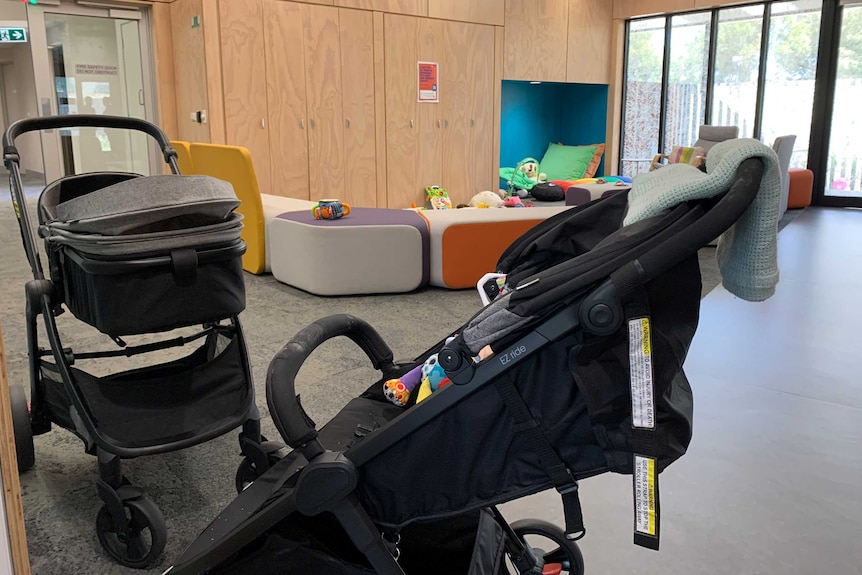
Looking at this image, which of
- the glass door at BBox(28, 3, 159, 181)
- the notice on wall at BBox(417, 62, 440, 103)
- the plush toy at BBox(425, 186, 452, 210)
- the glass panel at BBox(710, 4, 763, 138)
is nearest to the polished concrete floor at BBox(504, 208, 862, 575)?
the plush toy at BBox(425, 186, 452, 210)

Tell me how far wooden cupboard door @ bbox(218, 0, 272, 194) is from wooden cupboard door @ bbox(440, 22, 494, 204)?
7.10 ft

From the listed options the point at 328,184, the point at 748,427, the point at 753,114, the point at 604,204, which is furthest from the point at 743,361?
the point at 753,114

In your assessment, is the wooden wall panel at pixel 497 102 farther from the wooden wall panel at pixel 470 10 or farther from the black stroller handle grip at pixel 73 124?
the black stroller handle grip at pixel 73 124

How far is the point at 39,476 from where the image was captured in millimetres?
2121

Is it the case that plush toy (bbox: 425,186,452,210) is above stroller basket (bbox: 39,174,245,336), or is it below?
below

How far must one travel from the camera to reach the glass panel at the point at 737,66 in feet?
27.9

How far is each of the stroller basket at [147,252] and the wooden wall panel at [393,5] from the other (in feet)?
18.3

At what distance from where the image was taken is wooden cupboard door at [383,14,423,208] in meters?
7.25

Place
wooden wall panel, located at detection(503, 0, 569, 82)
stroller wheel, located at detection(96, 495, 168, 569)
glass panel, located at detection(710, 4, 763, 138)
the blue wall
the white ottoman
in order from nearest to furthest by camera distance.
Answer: stroller wheel, located at detection(96, 495, 168, 569)
the white ottoman
wooden wall panel, located at detection(503, 0, 569, 82)
glass panel, located at detection(710, 4, 763, 138)
the blue wall

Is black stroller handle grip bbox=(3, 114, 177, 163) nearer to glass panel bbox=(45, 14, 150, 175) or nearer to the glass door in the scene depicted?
glass panel bbox=(45, 14, 150, 175)

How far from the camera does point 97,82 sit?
645cm

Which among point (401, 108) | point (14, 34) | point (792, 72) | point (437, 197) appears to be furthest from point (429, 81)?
point (792, 72)

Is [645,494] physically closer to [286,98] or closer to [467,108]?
[286,98]

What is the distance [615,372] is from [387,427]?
373 mm
